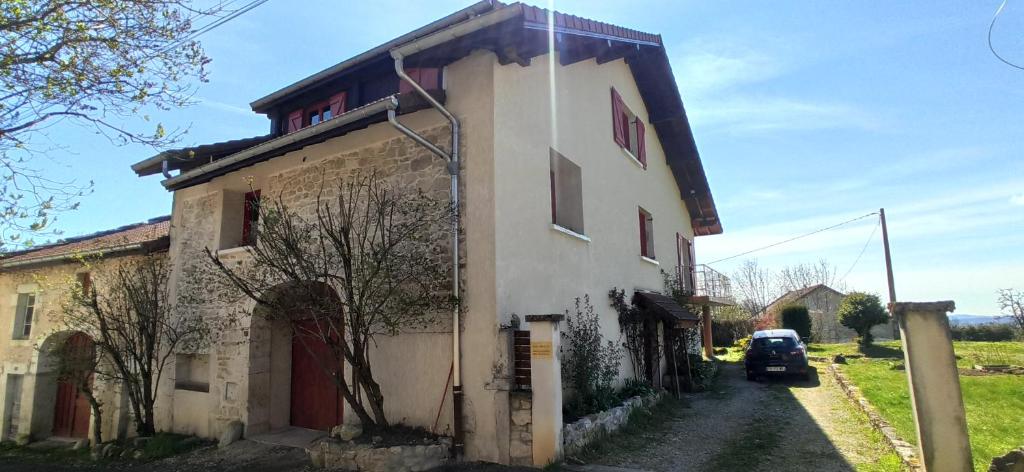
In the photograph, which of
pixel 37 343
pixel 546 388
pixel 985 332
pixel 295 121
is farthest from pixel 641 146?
pixel 985 332

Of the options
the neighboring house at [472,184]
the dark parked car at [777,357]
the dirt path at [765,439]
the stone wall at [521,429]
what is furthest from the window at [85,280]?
the dark parked car at [777,357]

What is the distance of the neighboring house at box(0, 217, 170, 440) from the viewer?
1220 centimetres

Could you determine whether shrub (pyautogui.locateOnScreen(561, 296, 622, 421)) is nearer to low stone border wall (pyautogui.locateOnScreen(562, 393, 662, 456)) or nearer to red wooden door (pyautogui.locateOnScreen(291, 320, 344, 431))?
low stone border wall (pyautogui.locateOnScreen(562, 393, 662, 456))

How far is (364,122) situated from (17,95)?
3.59 meters

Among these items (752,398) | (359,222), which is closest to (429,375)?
(359,222)

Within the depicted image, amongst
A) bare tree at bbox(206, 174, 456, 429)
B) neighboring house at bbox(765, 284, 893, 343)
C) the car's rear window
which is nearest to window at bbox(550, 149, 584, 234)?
bare tree at bbox(206, 174, 456, 429)

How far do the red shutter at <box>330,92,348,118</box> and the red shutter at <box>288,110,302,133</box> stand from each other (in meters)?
1.17

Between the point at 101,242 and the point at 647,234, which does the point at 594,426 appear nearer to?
the point at 647,234

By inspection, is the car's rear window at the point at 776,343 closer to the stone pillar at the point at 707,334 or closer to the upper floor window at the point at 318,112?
the stone pillar at the point at 707,334

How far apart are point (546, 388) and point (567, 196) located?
4282mm

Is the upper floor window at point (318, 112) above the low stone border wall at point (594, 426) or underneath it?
above

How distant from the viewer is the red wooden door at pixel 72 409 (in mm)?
12352

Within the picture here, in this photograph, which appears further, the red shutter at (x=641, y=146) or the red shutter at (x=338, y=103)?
the red shutter at (x=641, y=146)

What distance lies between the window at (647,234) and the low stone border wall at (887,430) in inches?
199
